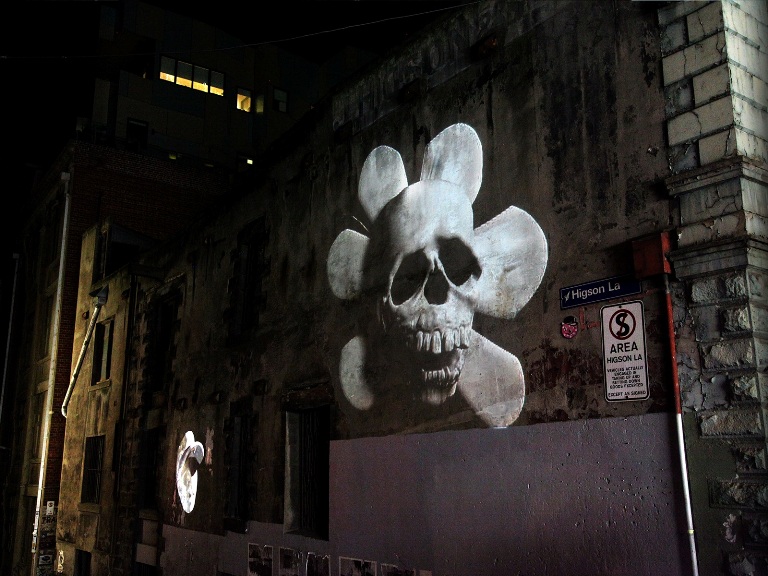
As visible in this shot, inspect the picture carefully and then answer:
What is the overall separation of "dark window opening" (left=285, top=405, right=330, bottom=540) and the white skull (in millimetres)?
2114

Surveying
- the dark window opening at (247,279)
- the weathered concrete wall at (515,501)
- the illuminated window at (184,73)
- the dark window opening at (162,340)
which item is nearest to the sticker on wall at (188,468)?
the dark window opening at (162,340)

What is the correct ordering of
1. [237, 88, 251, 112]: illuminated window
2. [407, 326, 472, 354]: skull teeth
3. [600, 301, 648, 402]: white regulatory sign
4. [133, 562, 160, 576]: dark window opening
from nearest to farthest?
[600, 301, 648, 402]: white regulatory sign < [407, 326, 472, 354]: skull teeth < [133, 562, 160, 576]: dark window opening < [237, 88, 251, 112]: illuminated window

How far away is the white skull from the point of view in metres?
7.44

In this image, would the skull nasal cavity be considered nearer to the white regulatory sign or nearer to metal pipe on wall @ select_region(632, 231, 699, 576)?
the white regulatory sign

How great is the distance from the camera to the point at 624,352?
18.7ft

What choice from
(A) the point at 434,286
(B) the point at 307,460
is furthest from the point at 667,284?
(B) the point at 307,460

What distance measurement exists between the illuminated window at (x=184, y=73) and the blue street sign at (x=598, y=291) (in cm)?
2768

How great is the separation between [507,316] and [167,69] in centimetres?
2729

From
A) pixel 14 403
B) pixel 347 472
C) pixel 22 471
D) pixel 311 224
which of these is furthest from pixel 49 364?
pixel 347 472

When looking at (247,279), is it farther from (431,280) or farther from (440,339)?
(440,339)

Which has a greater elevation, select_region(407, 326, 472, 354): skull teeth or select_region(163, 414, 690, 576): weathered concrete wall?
select_region(407, 326, 472, 354): skull teeth

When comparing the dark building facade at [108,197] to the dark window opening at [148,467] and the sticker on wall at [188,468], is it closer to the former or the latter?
the dark window opening at [148,467]

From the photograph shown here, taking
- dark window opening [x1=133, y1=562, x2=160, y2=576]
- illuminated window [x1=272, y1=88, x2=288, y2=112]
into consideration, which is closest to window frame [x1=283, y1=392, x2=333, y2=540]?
dark window opening [x1=133, y1=562, x2=160, y2=576]

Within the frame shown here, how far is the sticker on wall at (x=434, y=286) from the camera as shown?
22.5 feet
